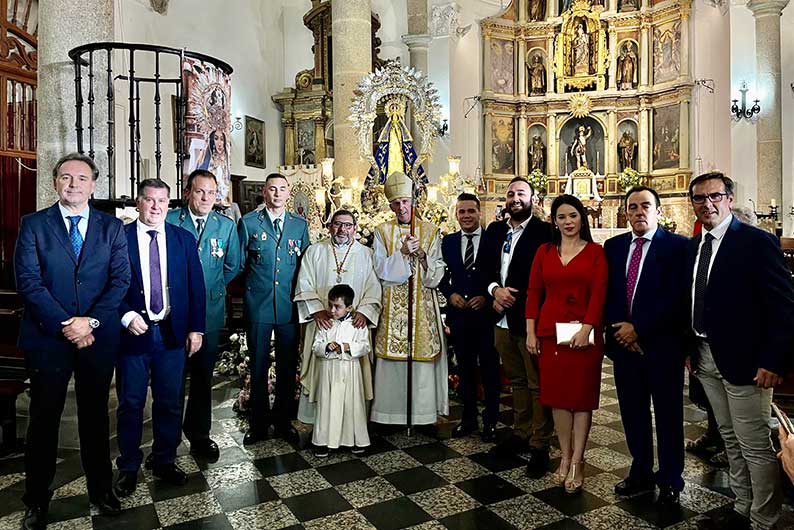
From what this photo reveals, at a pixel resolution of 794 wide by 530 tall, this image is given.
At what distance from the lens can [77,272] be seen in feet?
10.7

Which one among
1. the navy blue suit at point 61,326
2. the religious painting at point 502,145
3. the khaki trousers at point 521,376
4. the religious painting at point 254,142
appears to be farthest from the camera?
the religious painting at point 502,145

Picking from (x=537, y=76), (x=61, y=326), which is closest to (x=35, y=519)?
(x=61, y=326)

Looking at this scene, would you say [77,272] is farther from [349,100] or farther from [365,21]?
[365,21]

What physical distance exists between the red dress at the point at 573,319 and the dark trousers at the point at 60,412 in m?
2.42

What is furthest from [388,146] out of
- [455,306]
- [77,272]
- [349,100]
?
[77,272]

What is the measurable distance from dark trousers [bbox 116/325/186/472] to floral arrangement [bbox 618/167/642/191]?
15465mm

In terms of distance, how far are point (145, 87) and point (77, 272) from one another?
377 inches

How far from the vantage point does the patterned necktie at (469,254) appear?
4.70 metres

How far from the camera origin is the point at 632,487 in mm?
3662

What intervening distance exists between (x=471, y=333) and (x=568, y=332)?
114cm

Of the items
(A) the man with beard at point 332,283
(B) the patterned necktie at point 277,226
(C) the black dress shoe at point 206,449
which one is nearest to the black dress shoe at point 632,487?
(A) the man with beard at point 332,283

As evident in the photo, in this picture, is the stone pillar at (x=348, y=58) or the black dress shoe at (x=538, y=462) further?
the stone pillar at (x=348, y=58)

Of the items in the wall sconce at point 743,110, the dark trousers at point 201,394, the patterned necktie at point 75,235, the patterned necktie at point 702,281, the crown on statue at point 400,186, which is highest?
the wall sconce at point 743,110

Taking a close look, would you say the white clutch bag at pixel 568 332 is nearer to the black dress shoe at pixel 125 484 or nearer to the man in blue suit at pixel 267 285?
the man in blue suit at pixel 267 285
